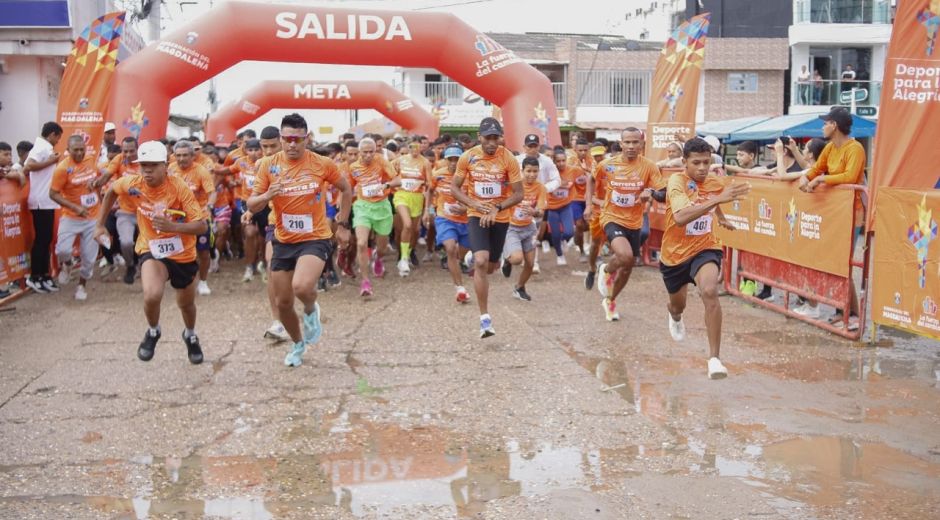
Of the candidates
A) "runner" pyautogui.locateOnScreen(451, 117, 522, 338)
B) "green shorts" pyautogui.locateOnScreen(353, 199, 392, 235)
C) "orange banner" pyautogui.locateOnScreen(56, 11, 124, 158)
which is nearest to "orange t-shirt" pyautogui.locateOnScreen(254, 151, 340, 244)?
"runner" pyautogui.locateOnScreen(451, 117, 522, 338)

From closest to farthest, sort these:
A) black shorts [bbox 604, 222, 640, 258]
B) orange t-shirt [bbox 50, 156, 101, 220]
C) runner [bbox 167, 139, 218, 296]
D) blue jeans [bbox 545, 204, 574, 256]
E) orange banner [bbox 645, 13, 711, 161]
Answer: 1. black shorts [bbox 604, 222, 640, 258]
2. runner [bbox 167, 139, 218, 296]
3. orange t-shirt [bbox 50, 156, 101, 220]
4. blue jeans [bbox 545, 204, 574, 256]
5. orange banner [bbox 645, 13, 711, 161]

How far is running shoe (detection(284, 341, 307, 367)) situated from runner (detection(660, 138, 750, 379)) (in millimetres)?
2921

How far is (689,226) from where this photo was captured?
23.8ft

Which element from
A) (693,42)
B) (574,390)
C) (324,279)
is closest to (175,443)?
(574,390)

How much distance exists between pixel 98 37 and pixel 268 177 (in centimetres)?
667

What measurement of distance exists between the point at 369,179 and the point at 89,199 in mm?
3300

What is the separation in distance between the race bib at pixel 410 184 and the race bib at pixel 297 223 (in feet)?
18.7

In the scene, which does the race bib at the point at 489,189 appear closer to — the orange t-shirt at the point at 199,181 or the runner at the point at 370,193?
the runner at the point at 370,193

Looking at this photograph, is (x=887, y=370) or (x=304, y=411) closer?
(x=304, y=411)

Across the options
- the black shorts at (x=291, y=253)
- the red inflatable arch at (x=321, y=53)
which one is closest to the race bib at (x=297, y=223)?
the black shorts at (x=291, y=253)

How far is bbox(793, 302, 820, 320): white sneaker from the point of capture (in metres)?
9.73

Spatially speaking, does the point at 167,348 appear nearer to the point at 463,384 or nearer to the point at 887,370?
the point at 463,384

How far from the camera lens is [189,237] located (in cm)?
761

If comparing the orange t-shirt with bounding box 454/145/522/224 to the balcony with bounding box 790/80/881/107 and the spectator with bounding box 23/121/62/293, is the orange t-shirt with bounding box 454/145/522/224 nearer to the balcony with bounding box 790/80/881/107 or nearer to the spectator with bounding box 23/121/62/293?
the spectator with bounding box 23/121/62/293
